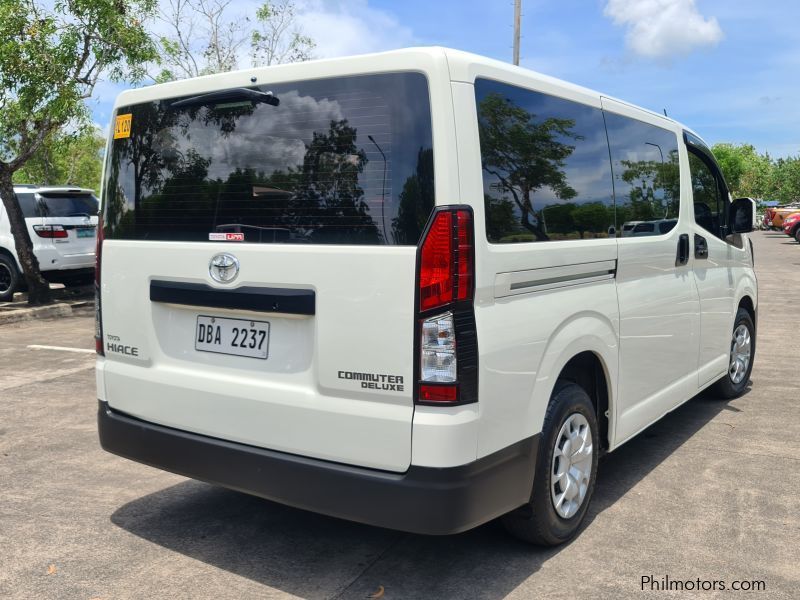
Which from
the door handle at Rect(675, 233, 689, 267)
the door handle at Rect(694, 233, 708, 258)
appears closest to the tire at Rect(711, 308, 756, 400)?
the door handle at Rect(694, 233, 708, 258)

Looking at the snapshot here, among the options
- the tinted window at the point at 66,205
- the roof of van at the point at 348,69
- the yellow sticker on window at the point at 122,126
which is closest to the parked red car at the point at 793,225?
the tinted window at the point at 66,205

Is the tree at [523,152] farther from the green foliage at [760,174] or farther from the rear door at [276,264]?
the green foliage at [760,174]

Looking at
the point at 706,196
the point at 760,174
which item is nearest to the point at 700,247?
the point at 706,196

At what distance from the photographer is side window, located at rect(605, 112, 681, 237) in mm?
4098

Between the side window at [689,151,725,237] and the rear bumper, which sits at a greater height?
the side window at [689,151,725,237]

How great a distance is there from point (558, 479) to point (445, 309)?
121cm

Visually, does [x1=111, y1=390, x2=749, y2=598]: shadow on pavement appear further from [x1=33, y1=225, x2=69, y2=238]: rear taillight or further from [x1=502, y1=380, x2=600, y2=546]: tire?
[x1=33, y1=225, x2=69, y2=238]: rear taillight

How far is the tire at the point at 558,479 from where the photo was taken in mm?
3357

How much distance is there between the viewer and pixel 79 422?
5.96 m

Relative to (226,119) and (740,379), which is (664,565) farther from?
(740,379)

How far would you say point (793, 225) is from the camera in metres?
36.1

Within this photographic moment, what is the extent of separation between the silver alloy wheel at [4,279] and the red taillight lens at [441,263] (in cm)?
1290

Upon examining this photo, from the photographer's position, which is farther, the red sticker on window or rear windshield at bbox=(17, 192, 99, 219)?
rear windshield at bbox=(17, 192, 99, 219)

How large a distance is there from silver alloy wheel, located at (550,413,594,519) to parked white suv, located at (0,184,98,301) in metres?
11.5
